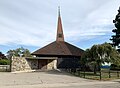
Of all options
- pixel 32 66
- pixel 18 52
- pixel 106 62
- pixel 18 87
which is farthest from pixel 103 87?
pixel 18 52

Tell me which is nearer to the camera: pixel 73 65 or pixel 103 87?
A: pixel 103 87

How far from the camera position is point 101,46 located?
32.3 metres

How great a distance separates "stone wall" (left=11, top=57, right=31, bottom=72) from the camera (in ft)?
129

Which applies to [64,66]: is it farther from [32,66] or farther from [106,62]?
[106,62]

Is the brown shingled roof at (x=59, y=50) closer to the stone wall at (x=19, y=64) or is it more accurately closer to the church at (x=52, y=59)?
the church at (x=52, y=59)

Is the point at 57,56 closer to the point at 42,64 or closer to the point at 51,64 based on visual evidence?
the point at 51,64

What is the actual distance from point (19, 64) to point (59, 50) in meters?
10.5

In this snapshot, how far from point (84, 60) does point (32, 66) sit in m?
12.9

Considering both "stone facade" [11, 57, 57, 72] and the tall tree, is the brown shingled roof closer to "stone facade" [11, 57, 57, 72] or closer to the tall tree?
"stone facade" [11, 57, 57, 72]

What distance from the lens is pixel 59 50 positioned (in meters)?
47.2

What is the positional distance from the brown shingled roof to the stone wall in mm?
5106

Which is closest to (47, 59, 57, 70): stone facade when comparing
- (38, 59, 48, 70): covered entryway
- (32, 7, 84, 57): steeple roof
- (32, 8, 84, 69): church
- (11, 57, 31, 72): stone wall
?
(32, 8, 84, 69): church

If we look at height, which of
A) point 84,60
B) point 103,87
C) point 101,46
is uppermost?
point 101,46

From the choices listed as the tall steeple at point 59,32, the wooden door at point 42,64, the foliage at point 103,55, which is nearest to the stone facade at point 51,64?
the wooden door at point 42,64
